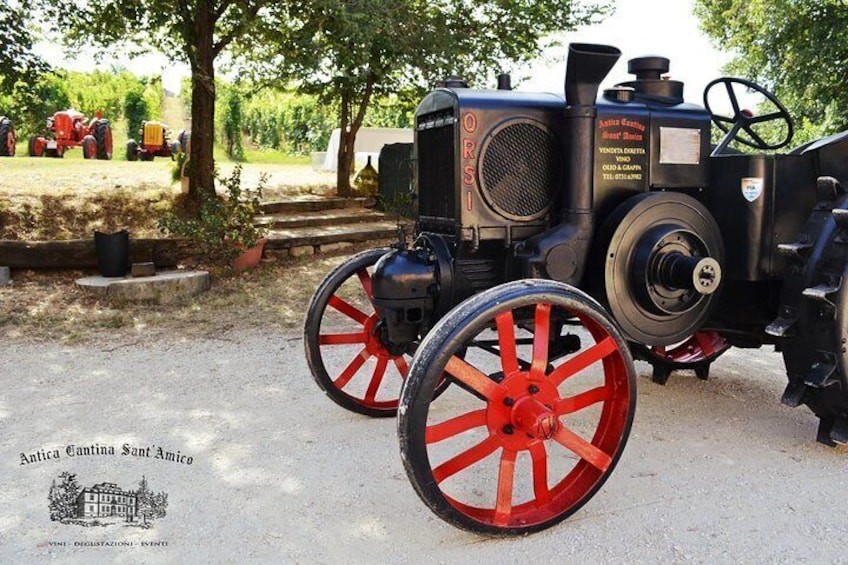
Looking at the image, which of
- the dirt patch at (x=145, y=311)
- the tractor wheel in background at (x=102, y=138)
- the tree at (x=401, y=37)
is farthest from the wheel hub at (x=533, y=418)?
the tractor wheel in background at (x=102, y=138)

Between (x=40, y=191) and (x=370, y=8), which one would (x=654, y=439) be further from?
(x=40, y=191)

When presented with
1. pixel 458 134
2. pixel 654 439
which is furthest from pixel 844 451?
pixel 458 134

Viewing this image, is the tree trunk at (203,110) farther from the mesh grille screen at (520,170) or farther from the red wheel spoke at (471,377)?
the red wheel spoke at (471,377)

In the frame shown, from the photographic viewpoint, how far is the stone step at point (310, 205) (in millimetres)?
10469

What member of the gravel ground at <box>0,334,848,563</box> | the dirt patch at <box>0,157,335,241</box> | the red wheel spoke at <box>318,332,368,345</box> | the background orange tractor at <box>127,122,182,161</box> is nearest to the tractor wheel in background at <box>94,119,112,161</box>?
the background orange tractor at <box>127,122,182,161</box>

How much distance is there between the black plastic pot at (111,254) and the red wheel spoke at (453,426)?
5707mm

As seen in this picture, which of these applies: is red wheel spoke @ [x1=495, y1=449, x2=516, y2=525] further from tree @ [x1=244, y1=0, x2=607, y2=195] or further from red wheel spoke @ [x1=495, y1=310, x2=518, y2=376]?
tree @ [x1=244, y1=0, x2=607, y2=195]

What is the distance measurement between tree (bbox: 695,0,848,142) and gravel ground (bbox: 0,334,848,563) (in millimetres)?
9311

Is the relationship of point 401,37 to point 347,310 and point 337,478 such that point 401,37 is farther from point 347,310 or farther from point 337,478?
point 337,478

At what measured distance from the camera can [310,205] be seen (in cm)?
1111

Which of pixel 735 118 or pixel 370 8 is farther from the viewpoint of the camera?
pixel 370 8

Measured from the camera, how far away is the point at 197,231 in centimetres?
772

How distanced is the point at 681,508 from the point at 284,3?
7.65m

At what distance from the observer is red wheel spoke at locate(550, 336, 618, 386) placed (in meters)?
2.46
